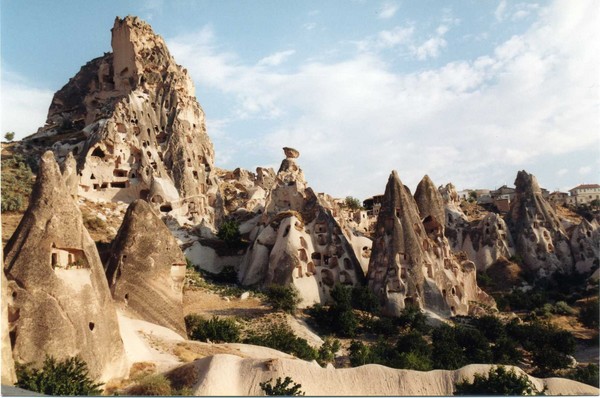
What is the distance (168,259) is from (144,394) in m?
9.10

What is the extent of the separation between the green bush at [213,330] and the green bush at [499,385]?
34.7 feet

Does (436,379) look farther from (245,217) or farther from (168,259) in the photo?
(245,217)

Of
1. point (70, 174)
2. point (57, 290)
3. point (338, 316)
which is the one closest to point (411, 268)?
point (338, 316)

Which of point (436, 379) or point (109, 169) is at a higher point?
point (109, 169)

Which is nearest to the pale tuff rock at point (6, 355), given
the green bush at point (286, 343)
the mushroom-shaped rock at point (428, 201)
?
the green bush at point (286, 343)

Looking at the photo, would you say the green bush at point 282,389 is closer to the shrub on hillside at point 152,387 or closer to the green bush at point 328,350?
the shrub on hillside at point 152,387

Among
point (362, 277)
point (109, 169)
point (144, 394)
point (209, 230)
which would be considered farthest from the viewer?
point (109, 169)

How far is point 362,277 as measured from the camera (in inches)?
1353

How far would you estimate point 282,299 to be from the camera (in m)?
28.9

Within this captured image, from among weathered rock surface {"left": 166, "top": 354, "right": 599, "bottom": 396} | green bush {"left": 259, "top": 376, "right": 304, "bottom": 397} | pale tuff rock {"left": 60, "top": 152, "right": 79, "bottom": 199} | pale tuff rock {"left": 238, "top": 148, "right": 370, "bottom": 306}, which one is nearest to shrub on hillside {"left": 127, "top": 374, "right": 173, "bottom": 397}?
weathered rock surface {"left": 166, "top": 354, "right": 599, "bottom": 396}

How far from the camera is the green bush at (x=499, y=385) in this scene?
15.8 meters

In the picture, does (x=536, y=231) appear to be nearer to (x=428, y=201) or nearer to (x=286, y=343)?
(x=428, y=201)

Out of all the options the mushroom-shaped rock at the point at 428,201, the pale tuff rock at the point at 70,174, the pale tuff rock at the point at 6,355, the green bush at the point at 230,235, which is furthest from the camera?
the mushroom-shaped rock at the point at 428,201

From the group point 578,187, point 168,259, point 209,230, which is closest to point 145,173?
point 209,230
